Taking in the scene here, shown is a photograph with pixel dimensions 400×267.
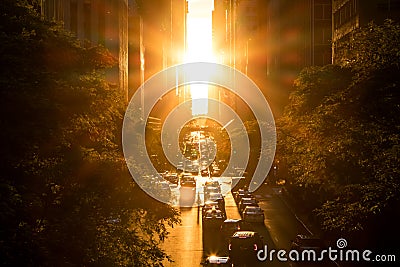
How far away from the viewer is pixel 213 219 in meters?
42.7

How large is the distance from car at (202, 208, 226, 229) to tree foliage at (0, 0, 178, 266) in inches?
872

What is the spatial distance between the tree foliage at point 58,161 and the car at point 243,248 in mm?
11500

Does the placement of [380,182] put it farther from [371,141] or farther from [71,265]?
[71,265]

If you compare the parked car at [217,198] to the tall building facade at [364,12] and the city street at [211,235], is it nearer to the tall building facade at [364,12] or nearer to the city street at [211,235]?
the city street at [211,235]

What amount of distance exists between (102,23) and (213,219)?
125 ft

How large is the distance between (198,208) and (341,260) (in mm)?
26725

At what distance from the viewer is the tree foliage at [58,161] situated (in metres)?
14.7

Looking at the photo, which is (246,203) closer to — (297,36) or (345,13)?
(345,13)

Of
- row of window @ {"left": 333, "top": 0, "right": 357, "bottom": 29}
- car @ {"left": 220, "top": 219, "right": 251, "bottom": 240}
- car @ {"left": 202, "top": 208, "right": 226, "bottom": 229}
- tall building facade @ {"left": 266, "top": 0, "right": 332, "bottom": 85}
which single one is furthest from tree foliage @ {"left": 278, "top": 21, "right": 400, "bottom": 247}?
tall building facade @ {"left": 266, "top": 0, "right": 332, "bottom": 85}

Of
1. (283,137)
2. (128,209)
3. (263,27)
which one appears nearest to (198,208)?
(283,137)

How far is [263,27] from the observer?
160 metres

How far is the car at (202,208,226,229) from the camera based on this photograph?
42.1 meters

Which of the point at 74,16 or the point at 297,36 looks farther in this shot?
the point at 297,36

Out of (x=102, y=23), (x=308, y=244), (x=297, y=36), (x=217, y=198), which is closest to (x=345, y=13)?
(x=217, y=198)
